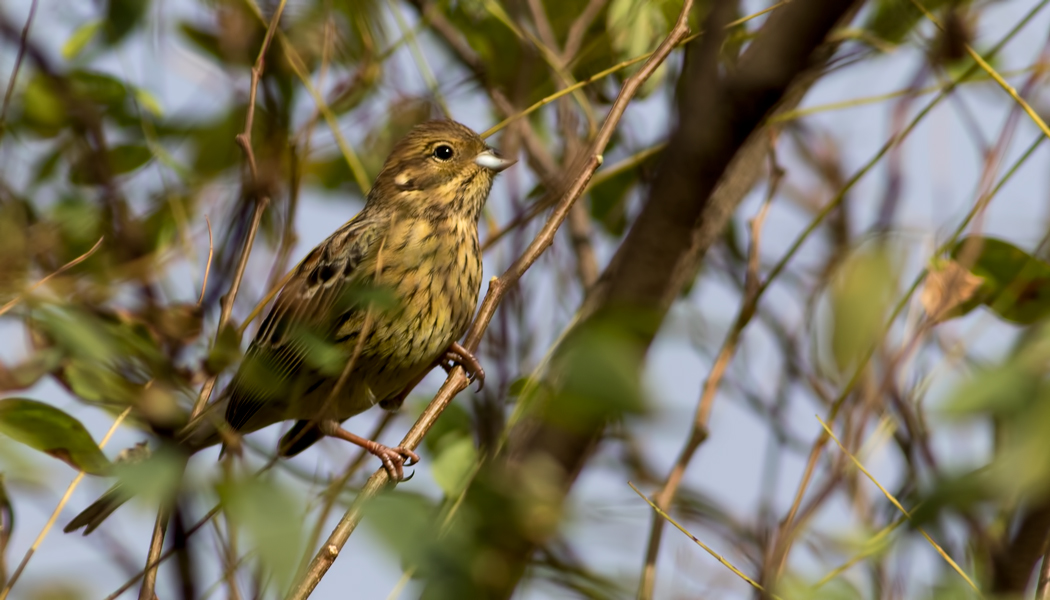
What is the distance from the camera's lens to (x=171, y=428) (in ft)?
4.47

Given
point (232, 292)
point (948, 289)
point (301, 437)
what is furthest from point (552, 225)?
point (301, 437)

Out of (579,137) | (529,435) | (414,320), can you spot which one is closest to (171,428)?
(529,435)

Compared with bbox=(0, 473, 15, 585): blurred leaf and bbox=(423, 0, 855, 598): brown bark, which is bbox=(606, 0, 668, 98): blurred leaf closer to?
bbox=(423, 0, 855, 598): brown bark

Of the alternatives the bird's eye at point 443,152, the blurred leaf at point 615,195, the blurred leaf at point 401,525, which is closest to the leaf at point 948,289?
the blurred leaf at point 615,195

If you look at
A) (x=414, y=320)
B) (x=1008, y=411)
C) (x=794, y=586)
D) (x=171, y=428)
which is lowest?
(x=171, y=428)

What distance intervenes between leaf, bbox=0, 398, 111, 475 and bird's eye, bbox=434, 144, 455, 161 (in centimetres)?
274

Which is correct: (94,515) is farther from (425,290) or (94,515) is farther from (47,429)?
(425,290)

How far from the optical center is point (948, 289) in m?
2.73

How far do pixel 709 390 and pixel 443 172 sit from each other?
1.57 m

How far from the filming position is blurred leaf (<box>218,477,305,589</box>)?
1.08m

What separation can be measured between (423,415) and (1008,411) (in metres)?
1.62

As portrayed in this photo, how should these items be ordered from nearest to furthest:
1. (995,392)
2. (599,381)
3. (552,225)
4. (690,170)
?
(995,392)
(599,381)
(552,225)
(690,170)

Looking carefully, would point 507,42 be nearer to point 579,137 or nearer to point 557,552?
point 579,137

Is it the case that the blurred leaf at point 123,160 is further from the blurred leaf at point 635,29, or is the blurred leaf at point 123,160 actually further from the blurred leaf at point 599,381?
the blurred leaf at point 599,381
